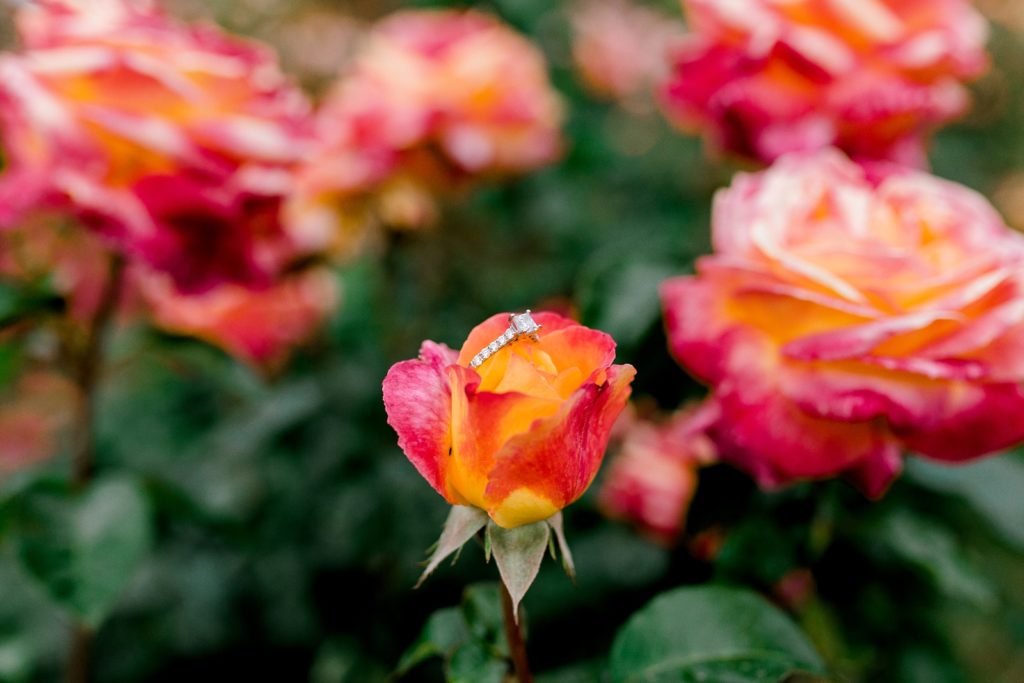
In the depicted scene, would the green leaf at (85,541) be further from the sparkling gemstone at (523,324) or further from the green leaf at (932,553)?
the green leaf at (932,553)

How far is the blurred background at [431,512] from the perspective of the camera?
68 centimetres

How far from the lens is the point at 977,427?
1.68 ft

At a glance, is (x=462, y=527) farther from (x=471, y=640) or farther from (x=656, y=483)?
(x=656, y=483)

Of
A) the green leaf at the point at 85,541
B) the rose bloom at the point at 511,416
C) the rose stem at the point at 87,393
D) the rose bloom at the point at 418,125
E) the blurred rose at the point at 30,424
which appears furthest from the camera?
the blurred rose at the point at 30,424

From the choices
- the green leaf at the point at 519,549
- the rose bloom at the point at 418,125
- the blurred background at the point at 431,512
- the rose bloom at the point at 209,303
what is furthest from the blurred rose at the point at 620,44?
the green leaf at the point at 519,549

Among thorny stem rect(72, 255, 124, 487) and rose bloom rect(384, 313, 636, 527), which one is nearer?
rose bloom rect(384, 313, 636, 527)

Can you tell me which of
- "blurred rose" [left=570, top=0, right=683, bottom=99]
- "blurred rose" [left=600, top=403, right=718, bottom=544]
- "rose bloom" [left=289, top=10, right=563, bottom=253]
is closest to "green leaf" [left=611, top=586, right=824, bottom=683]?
"blurred rose" [left=600, top=403, right=718, bottom=544]

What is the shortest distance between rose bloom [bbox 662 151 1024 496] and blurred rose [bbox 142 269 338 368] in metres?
0.69

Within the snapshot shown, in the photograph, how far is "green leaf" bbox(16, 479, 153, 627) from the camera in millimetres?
596

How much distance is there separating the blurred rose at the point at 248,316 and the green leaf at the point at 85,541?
0.41 meters

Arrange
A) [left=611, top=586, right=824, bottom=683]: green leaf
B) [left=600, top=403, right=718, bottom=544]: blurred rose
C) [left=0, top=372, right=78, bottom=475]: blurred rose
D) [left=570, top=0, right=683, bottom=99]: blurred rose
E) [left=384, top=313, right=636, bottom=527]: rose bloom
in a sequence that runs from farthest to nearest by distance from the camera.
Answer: [left=570, top=0, right=683, bottom=99]: blurred rose → [left=0, top=372, right=78, bottom=475]: blurred rose → [left=600, top=403, right=718, bottom=544]: blurred rose → [left=611, top=586, right=824, bottom=683]: green leaf → [left=384, top=313, right=636, bottom=527]: rose bloom

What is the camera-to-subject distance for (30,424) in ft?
5.23

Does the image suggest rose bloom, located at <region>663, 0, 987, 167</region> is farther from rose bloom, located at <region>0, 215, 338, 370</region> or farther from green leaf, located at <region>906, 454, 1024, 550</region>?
rose bloom, located at <region>0, 215, 338, 370</region>

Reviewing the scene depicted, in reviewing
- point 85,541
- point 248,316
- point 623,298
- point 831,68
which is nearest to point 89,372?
point 85,541
